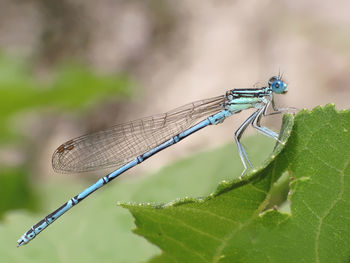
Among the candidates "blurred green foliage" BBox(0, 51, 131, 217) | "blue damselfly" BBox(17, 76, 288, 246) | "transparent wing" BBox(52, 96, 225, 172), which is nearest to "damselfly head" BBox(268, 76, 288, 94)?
"blue damselfly" BBox(17, 76, 288, 246)

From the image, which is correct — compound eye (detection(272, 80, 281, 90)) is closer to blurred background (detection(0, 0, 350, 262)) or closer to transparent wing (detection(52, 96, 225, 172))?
transparent wing (detection(52, 96, 225, 172))

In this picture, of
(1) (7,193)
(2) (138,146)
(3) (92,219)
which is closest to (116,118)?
(1) (7,193)

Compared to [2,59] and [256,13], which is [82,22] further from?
[2,59]

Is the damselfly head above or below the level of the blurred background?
below

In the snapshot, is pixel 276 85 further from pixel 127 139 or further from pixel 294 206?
pixel 294 206

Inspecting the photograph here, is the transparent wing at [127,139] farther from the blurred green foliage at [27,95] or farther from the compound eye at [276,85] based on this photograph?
the blurred green foliage at [27,95]

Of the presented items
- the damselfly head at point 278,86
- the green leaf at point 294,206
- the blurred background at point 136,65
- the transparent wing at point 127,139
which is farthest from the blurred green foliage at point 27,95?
the green leaf at point 294,206

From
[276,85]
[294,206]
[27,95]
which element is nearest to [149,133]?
[276,85]
